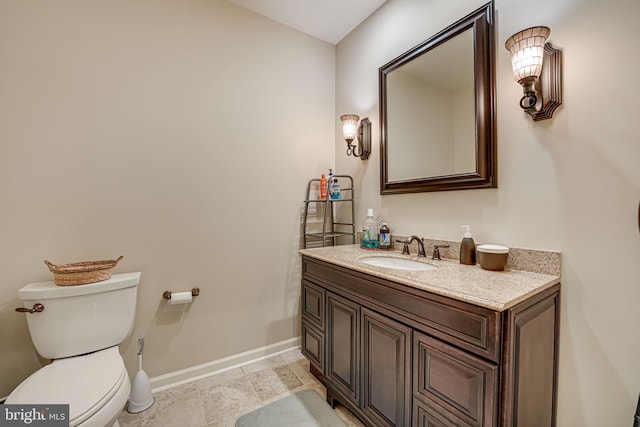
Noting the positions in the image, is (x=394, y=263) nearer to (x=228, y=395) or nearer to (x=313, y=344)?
(x=313, y=344)

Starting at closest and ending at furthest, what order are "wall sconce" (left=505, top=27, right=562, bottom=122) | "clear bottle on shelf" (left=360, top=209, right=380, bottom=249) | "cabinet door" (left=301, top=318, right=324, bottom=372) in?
"wall sconce" (left=505, top=27, right=562, bottom=122) < "cabinet door" (left=301, top=318, right=324, bottom=372) < "clear bottle on shelf" (left=360, top=209, right=380, bottom=249)

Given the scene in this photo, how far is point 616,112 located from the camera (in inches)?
39.4

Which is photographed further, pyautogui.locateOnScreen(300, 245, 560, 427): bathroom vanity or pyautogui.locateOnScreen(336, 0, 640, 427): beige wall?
pyautogui.locateOnScreen(336, 0, 640, 427): beige wall

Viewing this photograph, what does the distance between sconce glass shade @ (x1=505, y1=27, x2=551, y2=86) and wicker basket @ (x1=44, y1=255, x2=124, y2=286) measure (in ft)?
7.09

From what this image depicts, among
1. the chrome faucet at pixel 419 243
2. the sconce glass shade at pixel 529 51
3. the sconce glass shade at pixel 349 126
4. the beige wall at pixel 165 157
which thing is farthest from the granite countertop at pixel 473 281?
the sconce glass shade at pixel 349 126

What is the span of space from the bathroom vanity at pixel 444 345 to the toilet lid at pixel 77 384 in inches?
41.7

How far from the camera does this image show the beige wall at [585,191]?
38.8 inches

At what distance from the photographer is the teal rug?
1.44m

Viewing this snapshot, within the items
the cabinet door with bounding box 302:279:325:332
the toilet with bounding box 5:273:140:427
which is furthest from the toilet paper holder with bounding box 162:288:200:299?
the cabinet door with bounding box 302:279:325:332

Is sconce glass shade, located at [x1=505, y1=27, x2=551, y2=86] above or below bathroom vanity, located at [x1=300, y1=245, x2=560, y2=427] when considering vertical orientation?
above

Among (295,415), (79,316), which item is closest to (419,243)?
(295,415)

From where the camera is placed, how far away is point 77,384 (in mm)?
1097

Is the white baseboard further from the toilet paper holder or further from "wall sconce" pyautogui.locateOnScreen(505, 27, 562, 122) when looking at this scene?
"wall sconce" pyautogui.locateOnScreen(505, 27, 562, 122)

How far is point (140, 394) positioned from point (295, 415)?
3.01 feet
